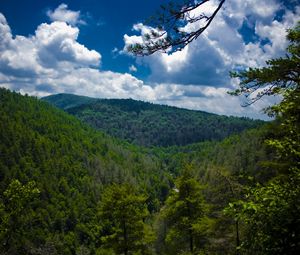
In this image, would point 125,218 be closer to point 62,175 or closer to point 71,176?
point 62,175

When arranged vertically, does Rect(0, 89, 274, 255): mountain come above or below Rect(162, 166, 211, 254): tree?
below

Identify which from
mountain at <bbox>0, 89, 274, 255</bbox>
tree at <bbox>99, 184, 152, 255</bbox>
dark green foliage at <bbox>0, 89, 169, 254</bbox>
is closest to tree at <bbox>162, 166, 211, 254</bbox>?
tree at <bbox>99, 184, 152, 255</bbox>

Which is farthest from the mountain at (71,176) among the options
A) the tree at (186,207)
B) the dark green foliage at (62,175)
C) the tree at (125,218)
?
the tree at (186,207)

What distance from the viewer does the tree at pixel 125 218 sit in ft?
69.0

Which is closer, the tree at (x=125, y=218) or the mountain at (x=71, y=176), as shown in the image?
the tree at (x=125, y=218)

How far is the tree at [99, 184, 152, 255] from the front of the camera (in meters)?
21.0

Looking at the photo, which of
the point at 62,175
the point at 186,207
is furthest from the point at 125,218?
the point at 62,175

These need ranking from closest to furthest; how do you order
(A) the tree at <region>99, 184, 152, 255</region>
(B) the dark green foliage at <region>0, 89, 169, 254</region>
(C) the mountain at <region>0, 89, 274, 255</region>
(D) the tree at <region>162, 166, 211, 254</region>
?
(D) the tree at <region>162, 166, 211, 254</region> → (A) the tree at <region>99, 184, 152, 255</region> → (C) the mountain at <region>0, 89, 274, 255</region> → (B) the dark green foliage at <region>0, 89, 169, 254</region>

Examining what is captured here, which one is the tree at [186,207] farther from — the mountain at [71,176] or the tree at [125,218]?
the mountain at [71,176]

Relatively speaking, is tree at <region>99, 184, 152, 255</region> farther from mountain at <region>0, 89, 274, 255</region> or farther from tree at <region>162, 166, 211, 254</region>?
mountain at <region>0, 89, 274, 255</region>

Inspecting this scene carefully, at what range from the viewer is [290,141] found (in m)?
7.63

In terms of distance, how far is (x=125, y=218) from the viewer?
21281 millimetres

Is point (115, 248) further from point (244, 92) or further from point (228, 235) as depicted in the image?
point (244, 92)

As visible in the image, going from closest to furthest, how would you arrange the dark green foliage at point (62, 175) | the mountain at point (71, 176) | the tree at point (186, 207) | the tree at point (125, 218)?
the tree at point (186, 207) < the tree at point (125, 218) < the mountain at point (71, 176) < the dark green foliage at point (62, 175)
